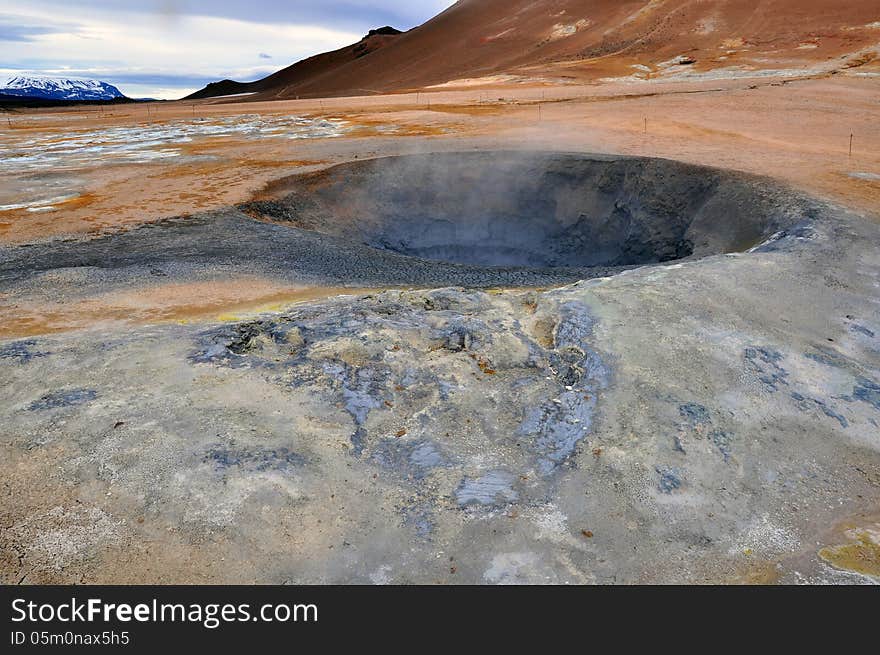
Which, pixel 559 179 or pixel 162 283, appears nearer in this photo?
pixel 162 283

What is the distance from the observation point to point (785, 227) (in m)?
7.75

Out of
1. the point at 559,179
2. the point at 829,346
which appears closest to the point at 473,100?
the point at 559,179

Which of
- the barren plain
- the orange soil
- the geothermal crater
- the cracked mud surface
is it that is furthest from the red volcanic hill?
the orange soil

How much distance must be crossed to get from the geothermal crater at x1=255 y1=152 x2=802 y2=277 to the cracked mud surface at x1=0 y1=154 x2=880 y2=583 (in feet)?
18.0

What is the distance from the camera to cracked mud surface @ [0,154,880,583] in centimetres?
303

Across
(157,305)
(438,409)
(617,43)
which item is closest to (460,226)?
(157,305)

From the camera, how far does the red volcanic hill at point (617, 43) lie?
30641 millimetres

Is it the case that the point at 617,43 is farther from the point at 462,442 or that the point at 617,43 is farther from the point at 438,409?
the point at 462,442

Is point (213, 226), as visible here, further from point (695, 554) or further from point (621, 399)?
point (695, 554)

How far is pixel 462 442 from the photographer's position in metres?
3.85

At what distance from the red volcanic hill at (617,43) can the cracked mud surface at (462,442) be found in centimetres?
2815

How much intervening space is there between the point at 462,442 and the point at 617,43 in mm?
43998
